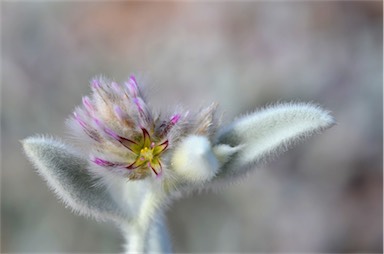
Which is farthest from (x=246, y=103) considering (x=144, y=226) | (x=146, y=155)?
(x=146, y=155)

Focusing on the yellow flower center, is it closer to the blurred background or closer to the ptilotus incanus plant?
the ptilotus incanus plant

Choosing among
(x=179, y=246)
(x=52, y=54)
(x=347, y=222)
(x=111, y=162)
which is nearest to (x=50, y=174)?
(x=111, y=162)

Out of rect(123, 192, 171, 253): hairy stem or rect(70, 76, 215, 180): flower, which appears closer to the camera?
rect(70, 76, 215, 180): flower

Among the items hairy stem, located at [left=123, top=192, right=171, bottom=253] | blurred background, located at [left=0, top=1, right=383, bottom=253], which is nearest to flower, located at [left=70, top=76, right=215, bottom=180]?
hairy stem, located at [left=123, top=192, right=171, bottom=253]

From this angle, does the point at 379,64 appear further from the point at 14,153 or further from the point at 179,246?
the point at 14,153

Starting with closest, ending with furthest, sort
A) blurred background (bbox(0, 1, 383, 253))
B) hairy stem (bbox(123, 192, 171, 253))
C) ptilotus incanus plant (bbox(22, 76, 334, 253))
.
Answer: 1. ptilotus incanus plant (bbox(22, 76, 334, 253))
2. hairy stem (bbox(123, 192, 171, 253))
3. blurred background (bbox(0, 1, 383, 253))

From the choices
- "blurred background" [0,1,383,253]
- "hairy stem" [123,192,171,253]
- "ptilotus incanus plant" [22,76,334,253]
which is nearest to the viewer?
"ptilotus incanus plant" [22,76,334,253]

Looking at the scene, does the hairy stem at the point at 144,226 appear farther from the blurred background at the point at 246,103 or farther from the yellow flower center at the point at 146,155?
the blurred background at the point at 246,103

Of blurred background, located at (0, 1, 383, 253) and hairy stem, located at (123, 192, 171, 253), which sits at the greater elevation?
blurred background, located at (0, 1, 383, 253)
